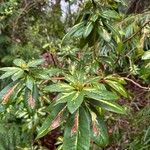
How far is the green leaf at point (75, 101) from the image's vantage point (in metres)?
1.03

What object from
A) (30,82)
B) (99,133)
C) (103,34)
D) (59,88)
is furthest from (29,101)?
(103,34)

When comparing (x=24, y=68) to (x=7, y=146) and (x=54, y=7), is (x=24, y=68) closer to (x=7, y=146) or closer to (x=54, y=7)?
(x=7, y=146)

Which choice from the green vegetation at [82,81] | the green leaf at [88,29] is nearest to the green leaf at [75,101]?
the green vegetation at [82,81]

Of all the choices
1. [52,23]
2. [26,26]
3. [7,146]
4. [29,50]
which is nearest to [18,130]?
[7,146]

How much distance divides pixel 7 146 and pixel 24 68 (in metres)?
1.91

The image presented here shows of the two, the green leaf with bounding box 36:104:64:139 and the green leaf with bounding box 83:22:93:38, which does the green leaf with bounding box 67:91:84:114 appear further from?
the green leaf with bounding box 83:22:93:38

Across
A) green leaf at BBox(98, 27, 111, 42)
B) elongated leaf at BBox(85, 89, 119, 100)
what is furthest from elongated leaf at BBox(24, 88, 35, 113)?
green leaf at BBox(98, 27, 111, 42)

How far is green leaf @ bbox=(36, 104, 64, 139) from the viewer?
1106 millimetres

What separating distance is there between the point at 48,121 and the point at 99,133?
0.50ft

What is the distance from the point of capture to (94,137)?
1.11 meters

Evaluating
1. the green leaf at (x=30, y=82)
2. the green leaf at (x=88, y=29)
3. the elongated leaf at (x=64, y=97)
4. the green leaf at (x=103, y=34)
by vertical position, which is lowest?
the elongated leaf at (x=64, y=97)

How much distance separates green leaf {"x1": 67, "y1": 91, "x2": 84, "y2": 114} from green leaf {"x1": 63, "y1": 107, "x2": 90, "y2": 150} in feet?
0.15

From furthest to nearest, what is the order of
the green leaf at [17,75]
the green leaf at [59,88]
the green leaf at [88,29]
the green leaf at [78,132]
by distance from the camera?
the green leaf at [88,29]
the green leaf at [17,75]
the green leaf at [59,88]
the green leaf at [78,132]

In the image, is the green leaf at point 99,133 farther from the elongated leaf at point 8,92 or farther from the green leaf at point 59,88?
the elongated leaf at point 8,92
